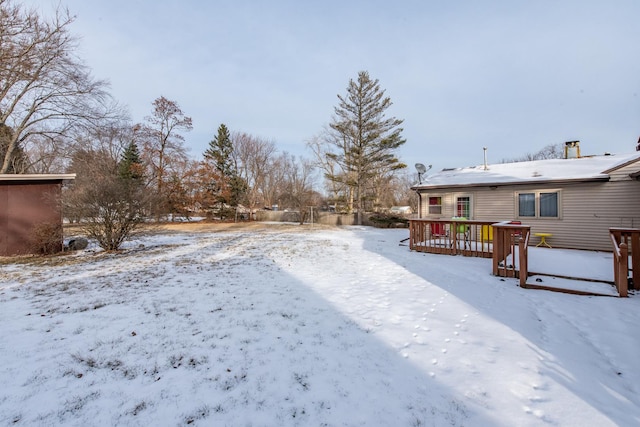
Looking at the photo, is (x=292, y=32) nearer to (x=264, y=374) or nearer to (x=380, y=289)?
(x=380, y=289)

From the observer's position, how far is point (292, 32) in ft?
40.2

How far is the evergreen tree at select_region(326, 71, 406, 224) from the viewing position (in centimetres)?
2239

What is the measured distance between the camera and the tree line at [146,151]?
9.88m

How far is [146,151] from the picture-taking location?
24.2 meters

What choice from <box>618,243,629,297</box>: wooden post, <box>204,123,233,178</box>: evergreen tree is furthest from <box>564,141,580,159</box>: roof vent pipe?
<box>204,123,233,178</box>: evergreen tree

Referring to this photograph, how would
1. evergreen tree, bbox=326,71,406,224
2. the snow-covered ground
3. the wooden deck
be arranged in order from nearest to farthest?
the snow-covered ground, the wooden deck, evergreen tree, bbox=326,71,406,224

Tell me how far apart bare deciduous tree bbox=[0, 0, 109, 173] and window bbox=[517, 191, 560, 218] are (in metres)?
20.4

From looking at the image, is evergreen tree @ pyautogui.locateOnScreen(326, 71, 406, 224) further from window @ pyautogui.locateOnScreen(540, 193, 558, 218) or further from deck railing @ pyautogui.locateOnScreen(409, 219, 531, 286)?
deck railing @ pyautogui.locateOnScreen(409, 219, 531, 286)

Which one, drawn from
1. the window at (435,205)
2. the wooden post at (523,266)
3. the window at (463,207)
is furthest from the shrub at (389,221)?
the wooden post at (523,266)

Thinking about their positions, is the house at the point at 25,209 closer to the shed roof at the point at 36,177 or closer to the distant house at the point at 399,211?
the shed roof at the point at 36,177

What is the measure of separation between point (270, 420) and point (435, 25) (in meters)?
14.6

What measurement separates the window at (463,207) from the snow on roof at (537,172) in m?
0.71

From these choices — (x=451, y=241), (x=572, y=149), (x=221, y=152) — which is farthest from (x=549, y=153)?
A: (x=221, y=152)

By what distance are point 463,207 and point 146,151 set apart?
2578cm
